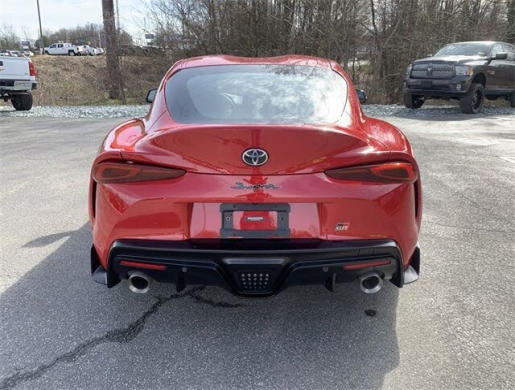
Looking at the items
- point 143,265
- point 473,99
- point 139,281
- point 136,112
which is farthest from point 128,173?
point 473,99

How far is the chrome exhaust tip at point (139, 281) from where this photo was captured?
96.7 inches

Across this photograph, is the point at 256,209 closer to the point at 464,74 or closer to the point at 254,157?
the point at 254,157

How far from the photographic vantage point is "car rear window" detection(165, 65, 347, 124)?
277cm

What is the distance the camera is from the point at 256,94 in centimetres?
309

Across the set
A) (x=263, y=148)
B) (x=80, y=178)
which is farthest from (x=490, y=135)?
(x=263, y=148)

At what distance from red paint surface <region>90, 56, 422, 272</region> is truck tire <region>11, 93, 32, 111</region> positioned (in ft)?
47.3

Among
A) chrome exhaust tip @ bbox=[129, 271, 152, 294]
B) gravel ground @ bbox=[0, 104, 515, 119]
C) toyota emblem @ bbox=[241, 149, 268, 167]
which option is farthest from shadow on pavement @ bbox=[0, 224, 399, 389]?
gravel ground @ bbox=[0, 104, 515, 119]

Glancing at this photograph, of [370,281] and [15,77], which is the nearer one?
[370,281]

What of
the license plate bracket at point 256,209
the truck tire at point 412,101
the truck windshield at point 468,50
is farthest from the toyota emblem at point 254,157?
the truck windshield at point 468,50

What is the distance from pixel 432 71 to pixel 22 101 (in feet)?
42.0

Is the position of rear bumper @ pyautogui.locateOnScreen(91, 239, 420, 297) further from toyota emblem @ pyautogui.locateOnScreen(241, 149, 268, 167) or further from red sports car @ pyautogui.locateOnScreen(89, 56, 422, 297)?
toyota emblem @ pyautogui.locateOnScreen(241, 149, 268, 167)

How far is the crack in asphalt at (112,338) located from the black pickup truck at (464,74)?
11.3 m

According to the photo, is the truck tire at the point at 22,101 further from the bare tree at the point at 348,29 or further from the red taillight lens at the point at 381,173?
the red taillight lens at the point at 381,173

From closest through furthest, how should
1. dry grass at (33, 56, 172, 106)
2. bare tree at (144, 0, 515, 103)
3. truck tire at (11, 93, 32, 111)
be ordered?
1. truck tire at (11, 93, 32, 111)
2. bare tree at (144, 0, 515, 103)
3. dry grass at (33, 56, 172, 106)
